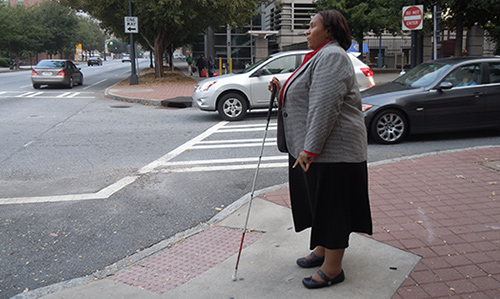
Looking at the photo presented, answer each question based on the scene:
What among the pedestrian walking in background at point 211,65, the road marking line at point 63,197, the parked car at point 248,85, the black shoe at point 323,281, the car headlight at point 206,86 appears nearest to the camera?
the black shoe at point 323,281

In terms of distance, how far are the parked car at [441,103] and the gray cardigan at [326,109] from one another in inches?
224

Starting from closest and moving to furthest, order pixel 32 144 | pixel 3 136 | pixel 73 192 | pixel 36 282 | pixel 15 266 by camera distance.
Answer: pixel 36 282 → pixel 15 266 → pixel 73 192 → pixel 32 144 → pixel 3 136

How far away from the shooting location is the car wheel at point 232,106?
12023mm

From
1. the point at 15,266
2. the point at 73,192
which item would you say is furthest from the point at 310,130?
the point at 73,192

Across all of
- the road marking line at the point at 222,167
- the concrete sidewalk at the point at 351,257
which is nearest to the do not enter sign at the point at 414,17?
the road marking line at the point at 222,167

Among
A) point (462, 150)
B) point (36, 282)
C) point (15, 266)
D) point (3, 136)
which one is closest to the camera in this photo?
point (36, 282)

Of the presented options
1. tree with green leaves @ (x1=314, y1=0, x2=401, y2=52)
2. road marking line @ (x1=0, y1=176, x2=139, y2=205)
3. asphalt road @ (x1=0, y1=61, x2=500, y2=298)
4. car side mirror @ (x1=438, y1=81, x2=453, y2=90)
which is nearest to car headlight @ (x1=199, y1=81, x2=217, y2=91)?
asphalt road @ (x1=0, y1=61, x2=500, y2=298)

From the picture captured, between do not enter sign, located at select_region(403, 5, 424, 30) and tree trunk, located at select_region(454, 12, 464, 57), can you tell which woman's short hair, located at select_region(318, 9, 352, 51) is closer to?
do not enter sign, located at select_region(403, 5, 424, 30)

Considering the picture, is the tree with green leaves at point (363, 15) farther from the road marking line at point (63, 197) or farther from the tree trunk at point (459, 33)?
the road marking line at point (63, 197)

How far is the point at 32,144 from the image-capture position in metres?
9.34

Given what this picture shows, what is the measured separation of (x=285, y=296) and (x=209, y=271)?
30.5 inches

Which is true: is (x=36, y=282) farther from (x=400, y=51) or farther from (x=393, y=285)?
(x=400, y=51)

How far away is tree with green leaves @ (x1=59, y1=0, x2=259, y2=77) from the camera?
23281 mm

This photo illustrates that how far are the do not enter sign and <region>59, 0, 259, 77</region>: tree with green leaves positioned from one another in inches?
444
